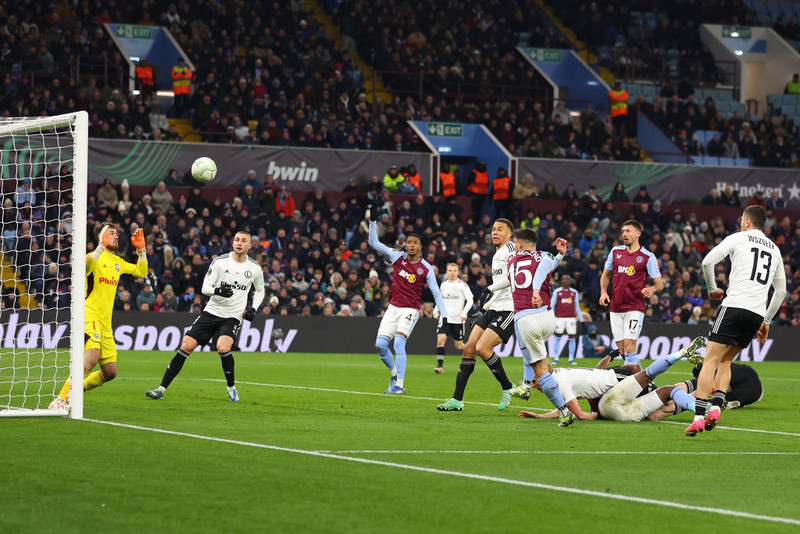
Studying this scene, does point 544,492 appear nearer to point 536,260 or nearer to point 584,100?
point 536,260

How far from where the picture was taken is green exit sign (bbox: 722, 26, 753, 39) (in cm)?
4759

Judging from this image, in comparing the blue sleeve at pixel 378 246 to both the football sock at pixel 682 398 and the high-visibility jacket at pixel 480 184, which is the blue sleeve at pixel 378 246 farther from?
the high-visibility jacket at pixel 480 184

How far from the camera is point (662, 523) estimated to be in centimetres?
686

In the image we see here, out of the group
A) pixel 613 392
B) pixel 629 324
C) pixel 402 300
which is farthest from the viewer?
pixel 402 300

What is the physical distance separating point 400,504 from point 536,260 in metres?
6.13

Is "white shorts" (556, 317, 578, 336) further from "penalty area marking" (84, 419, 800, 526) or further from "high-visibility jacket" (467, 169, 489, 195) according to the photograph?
"penalty area marking" (84, 419, 800, 526)

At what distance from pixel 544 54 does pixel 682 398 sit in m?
32.3


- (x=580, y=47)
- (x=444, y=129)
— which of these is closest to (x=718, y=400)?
(x=444, y=129)

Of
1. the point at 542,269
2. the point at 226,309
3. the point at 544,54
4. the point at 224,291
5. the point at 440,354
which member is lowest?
the point at 440,354

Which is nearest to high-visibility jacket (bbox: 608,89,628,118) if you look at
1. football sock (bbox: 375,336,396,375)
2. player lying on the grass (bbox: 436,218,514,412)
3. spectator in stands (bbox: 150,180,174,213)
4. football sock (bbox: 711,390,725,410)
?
spectator in stands (bbox: 150,180,174,213)

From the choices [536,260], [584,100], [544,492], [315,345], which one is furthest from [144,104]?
[544,492]

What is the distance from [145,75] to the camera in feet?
114

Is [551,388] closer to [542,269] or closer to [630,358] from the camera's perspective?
[542,269]

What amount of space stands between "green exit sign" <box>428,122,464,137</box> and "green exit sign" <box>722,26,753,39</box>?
607 inches
